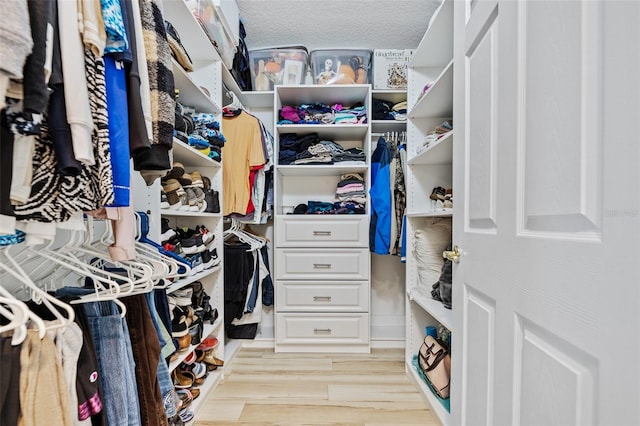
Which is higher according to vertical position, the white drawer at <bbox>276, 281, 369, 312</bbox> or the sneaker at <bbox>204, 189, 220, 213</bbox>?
the sneaker at <bbox>204, 189, 220, 213</bbox>

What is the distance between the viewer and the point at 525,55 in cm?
65

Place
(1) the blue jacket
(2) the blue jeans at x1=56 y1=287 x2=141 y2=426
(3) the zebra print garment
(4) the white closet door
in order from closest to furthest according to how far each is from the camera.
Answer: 1. (4) the white closet door
2. (3) the zebra print garment
3. (2) the blue jeans at x1=56 y1=287 x2=141 y2=426
4. (1) the blue jacket

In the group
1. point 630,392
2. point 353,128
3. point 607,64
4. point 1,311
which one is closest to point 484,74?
point 607,64

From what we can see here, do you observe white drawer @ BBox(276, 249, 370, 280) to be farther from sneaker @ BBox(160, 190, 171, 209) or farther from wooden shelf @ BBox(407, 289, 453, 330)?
sneaker @ BBox(160, 190, 171, 209)

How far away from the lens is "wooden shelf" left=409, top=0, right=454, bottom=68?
138cm

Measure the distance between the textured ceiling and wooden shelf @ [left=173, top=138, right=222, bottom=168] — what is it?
1.04 meters

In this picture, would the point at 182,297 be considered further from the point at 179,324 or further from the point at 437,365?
the point at 437,365

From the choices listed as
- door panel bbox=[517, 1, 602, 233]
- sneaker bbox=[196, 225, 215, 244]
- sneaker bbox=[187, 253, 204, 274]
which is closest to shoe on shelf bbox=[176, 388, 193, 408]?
sneaker bbox=[187, 253, 204, 274]

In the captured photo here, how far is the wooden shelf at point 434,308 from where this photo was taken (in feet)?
4.46

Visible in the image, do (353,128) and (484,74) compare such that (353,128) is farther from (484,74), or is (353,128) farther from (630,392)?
(630,392)

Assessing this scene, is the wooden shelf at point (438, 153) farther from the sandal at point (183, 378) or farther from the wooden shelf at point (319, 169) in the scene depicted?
the sandal at point (183, 378)

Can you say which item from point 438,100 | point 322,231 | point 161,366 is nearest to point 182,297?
point 161,366

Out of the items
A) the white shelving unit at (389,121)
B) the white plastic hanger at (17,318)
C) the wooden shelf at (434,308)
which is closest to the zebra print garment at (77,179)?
the white plastic hanger at (17,318)

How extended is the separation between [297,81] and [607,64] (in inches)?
77.8
